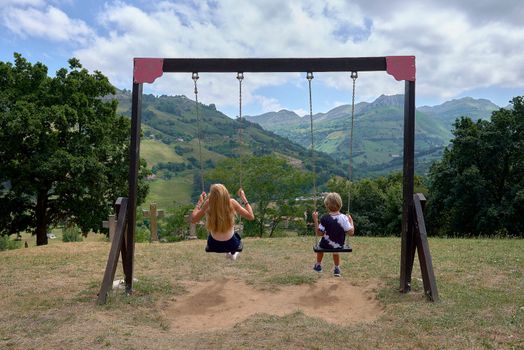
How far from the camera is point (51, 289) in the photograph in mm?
7438

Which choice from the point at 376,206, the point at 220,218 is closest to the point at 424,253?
the point at 220,218

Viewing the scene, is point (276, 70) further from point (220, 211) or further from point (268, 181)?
point (268, 181)

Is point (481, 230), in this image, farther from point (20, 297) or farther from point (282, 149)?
point (282, 149)

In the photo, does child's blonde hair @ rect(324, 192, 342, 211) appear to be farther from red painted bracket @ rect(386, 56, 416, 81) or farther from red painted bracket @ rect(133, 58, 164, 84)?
red painted bracket @ rect(133, 58, 164, 84)

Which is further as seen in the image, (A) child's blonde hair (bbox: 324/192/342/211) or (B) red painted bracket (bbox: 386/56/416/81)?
(A) child's blonde hair (bbox: 324/192/342/211)

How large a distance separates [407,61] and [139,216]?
2104cm

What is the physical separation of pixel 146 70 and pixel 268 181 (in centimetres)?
2178

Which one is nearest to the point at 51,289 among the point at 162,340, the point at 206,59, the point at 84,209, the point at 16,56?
the point at 162,340

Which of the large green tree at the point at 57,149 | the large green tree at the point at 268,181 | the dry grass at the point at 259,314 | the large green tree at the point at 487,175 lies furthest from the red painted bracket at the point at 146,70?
the large green tree at the point at 487,175

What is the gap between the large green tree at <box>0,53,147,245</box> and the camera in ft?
59.4

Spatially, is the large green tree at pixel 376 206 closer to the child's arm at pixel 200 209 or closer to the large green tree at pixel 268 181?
the large green tree at pixel 268 181

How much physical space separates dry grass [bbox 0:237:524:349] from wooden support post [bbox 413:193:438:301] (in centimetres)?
19

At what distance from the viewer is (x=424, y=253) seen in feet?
22.0

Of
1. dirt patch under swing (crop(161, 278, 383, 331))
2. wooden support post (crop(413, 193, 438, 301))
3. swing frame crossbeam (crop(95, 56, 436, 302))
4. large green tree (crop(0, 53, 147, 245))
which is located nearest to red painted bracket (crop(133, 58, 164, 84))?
swing frame crossbeam (crop(95, 56, 436, 302))
